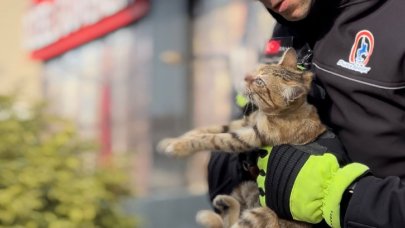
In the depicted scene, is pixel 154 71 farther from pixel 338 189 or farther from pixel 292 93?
pixel 338 189

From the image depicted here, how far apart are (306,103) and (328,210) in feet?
1.32

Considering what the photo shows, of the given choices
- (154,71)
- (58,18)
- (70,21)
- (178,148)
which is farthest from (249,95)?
(58,18)

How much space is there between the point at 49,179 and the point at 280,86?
2070 mm

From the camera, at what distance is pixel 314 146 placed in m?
1.86

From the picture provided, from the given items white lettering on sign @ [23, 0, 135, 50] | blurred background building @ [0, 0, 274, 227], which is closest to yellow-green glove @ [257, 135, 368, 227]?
blurred background building @ [0, 0, 274, 227]

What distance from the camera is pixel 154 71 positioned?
7688mm

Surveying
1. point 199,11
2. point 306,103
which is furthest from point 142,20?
point 306,103

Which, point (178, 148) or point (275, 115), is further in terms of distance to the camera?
point (178, 148)

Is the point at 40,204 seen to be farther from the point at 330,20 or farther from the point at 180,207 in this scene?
the point at 180,207

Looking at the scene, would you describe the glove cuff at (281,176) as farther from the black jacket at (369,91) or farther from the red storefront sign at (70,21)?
the red storefront sign at (70,21)

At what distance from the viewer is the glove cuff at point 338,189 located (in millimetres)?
1676

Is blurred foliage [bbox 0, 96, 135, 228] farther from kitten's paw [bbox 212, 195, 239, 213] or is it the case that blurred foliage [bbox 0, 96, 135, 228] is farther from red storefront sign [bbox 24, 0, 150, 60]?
red storefront sign [bbox 24, 0, 150, 60]

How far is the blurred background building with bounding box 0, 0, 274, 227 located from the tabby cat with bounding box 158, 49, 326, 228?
160 inches

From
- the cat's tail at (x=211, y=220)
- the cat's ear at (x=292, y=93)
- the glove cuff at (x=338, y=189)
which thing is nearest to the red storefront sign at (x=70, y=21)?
the cat's tail at (x=211, y=220)
